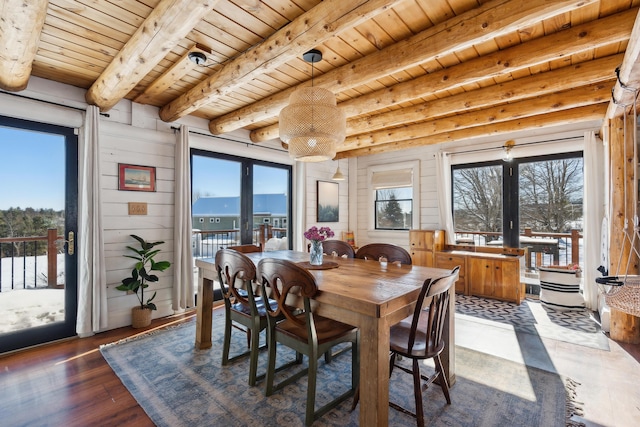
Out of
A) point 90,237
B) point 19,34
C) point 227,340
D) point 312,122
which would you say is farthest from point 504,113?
point 90,237

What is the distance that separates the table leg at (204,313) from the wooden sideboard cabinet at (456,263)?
3.63 metres

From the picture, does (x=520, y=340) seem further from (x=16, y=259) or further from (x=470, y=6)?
(x=16, y=259)

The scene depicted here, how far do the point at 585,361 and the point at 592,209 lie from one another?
87.9 inches

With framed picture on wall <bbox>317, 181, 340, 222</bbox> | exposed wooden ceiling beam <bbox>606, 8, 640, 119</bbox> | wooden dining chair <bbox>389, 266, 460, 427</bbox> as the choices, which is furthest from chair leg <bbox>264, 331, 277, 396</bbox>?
framed picture on wall <bbox>317, 181, 340, 222</bbox>

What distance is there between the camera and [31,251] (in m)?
3.14

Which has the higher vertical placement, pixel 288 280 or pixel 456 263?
pixel 288 280

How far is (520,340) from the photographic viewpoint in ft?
10.2

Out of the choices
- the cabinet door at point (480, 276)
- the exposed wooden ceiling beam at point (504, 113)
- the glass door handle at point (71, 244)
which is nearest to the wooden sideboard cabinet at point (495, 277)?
the cabinet door at point (480, 276)

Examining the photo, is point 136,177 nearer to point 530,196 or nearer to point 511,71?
point 511,71

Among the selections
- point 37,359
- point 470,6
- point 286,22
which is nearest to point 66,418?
point 37,359

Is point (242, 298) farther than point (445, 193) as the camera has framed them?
No

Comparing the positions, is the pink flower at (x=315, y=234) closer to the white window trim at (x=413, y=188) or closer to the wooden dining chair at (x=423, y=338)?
the wooden dining chair at (x=423, y=338)

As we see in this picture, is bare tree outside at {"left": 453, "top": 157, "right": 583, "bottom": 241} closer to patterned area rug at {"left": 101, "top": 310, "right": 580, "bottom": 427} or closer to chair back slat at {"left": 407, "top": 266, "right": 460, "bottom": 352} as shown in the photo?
patterned area rug at {"left": 101, "top": 310, "right": 580, "bottom": 427}

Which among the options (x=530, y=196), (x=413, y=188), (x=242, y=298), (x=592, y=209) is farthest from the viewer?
(x=413, y=188)
